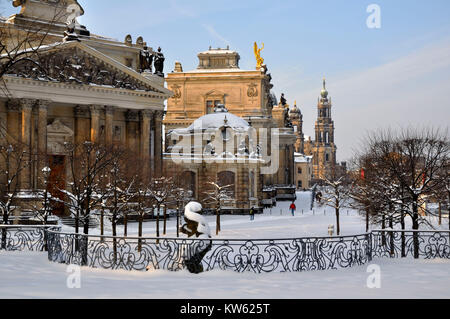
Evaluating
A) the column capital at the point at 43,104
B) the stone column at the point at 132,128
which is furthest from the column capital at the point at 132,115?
the column capital at the point at 43,104

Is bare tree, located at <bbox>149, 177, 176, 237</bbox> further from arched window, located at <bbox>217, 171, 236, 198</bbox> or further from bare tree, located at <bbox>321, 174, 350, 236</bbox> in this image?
arched window, located at <bbox>217, 171, 236, 198</bbox>

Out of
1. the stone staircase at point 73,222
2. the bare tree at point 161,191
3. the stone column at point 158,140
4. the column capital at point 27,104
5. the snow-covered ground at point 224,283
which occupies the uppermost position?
the column capital at point 27,104

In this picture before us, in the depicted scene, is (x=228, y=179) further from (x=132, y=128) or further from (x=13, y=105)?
(x=13, y=105)

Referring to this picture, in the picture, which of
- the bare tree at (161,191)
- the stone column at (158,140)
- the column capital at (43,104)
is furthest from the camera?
the stone column at (158,140)

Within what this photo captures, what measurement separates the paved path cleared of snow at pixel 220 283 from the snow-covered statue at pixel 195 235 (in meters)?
0.35

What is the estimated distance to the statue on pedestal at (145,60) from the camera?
4703 cm

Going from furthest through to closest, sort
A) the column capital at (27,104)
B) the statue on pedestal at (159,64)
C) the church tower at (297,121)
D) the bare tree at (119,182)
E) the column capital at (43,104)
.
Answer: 1. the church tower at (297,121)
2. the statue on pedestal at (159,64)
3. the column capital at (43,104)
4. the column capital at (27,104)
5. the bare tree at (119,182)

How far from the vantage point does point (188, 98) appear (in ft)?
234

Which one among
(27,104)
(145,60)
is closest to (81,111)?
(27,104)

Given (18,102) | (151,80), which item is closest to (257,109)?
(151,80)

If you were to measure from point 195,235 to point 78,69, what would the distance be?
26507 mm

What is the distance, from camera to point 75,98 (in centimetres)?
3972

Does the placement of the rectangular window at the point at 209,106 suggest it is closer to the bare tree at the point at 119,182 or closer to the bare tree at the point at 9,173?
the bare tree at the point at 119,182
